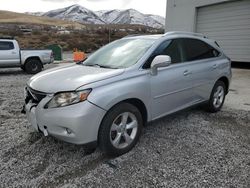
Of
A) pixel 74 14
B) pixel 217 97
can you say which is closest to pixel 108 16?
pixel 74 14

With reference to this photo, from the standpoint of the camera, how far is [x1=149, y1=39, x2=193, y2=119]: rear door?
3762 mm

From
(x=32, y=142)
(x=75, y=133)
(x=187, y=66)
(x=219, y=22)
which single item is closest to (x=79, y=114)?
(x=75, y=133)

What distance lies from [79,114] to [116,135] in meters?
0.69

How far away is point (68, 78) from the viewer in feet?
10.8

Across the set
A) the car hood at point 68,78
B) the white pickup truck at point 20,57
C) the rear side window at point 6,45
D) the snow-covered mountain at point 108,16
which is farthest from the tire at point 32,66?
the snow-covered mountain at point 108,16

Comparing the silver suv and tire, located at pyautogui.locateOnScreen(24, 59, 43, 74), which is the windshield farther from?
tire, located at pyautogui.locateOnScreen(24, 59, 43, 74)

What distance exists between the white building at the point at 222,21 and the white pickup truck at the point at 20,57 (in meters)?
7.72

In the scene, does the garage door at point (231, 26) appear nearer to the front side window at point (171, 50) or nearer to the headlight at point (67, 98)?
the front side window at point (171, 50)

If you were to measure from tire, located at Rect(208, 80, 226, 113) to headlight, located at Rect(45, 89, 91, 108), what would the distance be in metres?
2.99

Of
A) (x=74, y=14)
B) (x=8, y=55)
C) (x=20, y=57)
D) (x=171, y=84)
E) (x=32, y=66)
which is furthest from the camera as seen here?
(x=74, y=14)

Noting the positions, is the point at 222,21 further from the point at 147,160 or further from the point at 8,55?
the point at 147,160

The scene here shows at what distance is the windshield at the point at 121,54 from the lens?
3.77 meters

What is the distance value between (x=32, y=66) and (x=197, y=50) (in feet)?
31.3

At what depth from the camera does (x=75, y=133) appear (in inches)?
116
